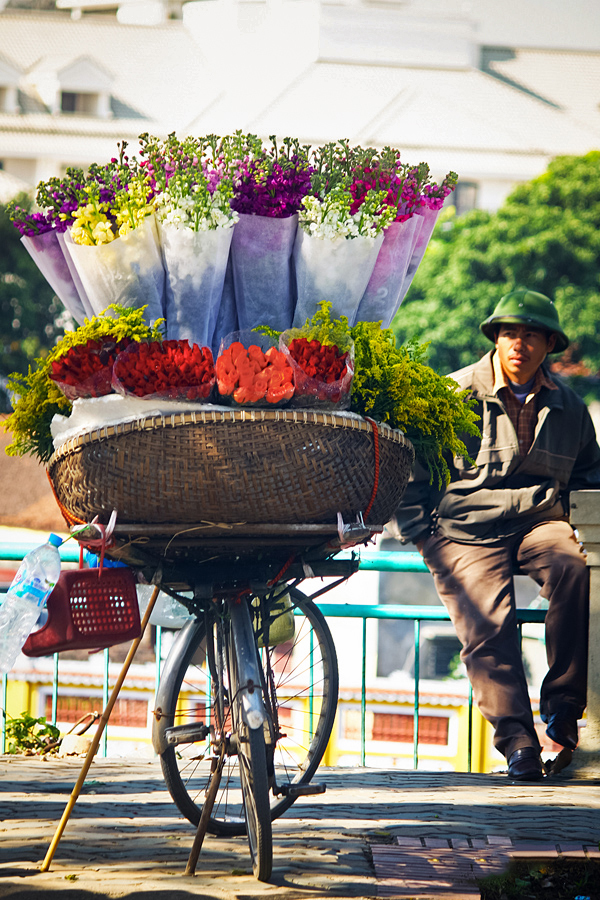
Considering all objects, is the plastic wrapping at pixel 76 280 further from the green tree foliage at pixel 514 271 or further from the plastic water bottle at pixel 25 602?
the green tree foliage at pixel 514 271

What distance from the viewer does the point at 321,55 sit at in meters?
45.5

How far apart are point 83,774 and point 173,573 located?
0.62m

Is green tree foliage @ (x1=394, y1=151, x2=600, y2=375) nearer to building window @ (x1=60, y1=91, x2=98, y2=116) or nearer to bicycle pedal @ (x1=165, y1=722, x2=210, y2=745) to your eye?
building window @ (x1=60, y1=91, x2=98, y2=116)

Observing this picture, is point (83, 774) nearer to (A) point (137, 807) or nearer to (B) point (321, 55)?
(A) point (137, 807)

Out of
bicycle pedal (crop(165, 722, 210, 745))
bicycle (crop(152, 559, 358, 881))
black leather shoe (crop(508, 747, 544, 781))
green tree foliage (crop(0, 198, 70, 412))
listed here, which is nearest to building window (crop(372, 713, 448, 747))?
green tree foliage (crop(0, 198, 70, 412))

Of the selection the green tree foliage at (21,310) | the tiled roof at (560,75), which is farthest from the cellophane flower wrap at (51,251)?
the tiled roof at (560,75)

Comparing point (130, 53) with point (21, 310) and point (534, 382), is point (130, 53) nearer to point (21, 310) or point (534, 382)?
point (21, 310)

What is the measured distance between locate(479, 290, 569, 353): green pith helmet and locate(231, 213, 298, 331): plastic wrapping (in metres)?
1.96

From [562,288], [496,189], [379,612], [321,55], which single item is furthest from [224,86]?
[379,612]

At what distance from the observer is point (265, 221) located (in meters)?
2.83

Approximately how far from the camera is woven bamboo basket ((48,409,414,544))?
2.51 m

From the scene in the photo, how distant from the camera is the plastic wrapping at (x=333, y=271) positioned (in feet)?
9.20

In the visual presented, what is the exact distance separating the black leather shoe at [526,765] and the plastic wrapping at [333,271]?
2179mm

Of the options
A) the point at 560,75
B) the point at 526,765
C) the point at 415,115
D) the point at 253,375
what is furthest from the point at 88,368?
the point at 560,75
